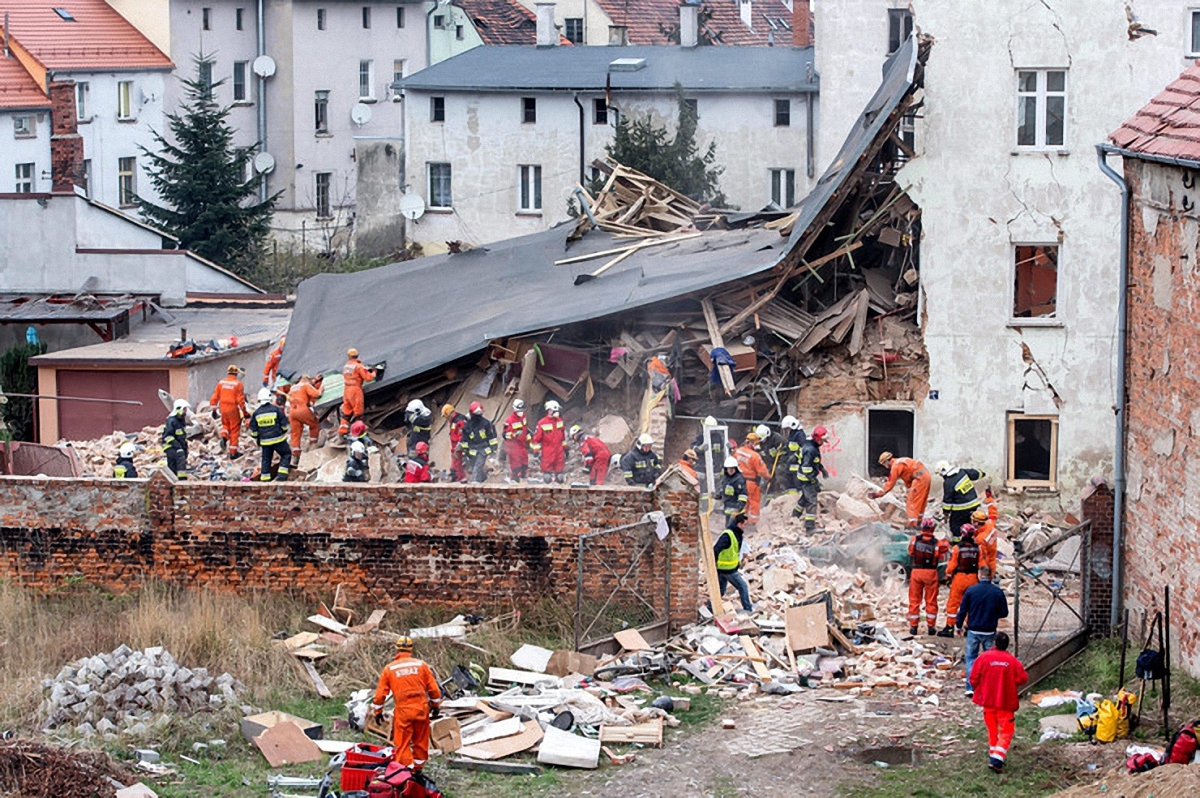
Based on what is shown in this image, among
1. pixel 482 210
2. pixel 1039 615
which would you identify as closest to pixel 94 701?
pixel 1039 615

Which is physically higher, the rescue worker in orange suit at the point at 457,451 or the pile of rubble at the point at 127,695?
the rescue worker in orange suit at the point at 457,451

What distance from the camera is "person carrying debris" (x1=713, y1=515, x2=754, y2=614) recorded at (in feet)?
61.3

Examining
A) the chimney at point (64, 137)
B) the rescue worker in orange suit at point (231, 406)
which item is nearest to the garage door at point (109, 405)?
the rescue worker in orange suit at point (231, 406)

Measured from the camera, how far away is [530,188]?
161 feet

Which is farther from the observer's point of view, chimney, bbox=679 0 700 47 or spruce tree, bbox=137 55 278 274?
chimney, bbox=679 0 700 47

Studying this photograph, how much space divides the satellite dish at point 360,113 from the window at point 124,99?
7.60m

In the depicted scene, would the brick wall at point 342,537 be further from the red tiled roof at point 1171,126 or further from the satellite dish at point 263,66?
the satellite dish at point 263,66

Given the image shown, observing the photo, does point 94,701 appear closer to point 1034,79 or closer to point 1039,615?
point 1039,615

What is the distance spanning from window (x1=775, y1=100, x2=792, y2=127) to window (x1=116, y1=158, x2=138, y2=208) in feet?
→ 67.3

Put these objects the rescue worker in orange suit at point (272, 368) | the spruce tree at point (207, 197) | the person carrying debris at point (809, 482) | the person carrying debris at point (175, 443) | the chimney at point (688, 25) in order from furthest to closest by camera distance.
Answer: the chimney at point (688, 25) → the spruce tree at point (207, 197) → the rescue worker in orange suit at point (272, 368) → the person carrying debris at point (175, 443) → the person carrying debris at point (809, 482)

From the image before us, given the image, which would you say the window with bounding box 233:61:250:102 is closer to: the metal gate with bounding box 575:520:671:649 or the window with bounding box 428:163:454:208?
the window with bounding box 428:163:454:208

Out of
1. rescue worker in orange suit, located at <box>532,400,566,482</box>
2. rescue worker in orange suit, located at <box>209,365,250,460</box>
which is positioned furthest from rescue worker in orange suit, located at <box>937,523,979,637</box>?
rescue worker in orange suit, located at <box>209,365,250,460</box>

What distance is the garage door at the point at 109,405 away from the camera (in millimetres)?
28422

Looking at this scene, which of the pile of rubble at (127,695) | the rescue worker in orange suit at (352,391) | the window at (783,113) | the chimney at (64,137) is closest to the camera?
the pile of rubble at (127,695)
